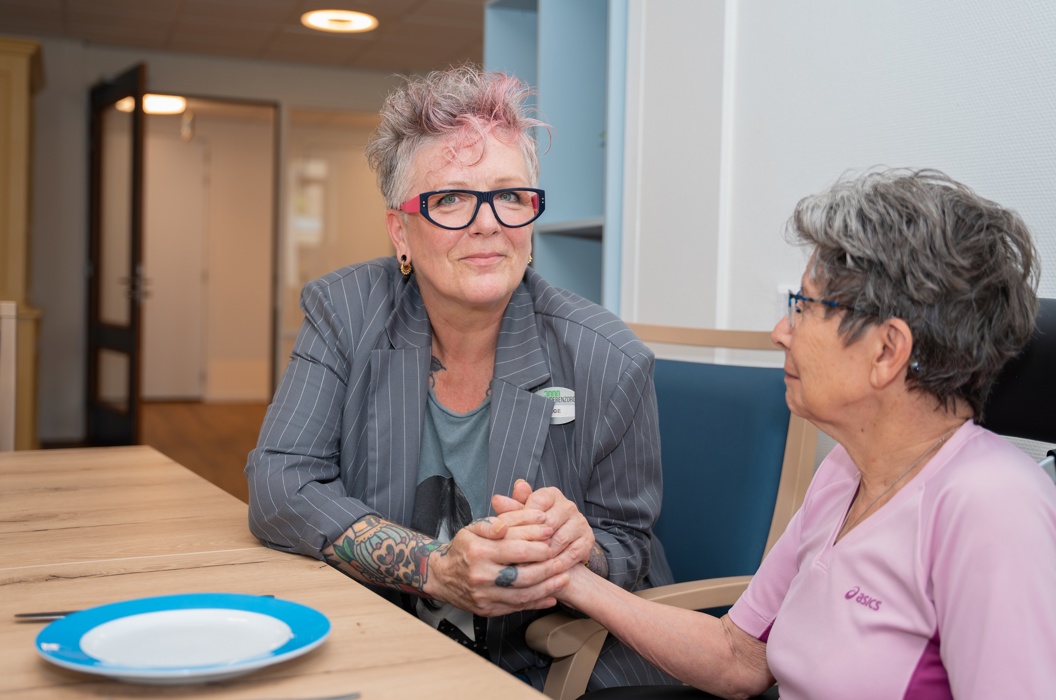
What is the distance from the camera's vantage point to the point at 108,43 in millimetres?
7395

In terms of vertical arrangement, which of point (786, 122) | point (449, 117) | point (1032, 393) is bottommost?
point (1032, 393)

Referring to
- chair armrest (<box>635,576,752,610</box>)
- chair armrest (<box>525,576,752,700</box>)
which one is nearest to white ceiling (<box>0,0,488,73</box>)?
chair armrest (<box>635,576,752,610</box>)

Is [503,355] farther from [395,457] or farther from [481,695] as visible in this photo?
[481,695]

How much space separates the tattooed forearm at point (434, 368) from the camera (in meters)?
1.65

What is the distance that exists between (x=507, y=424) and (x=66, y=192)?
7034 millimetres

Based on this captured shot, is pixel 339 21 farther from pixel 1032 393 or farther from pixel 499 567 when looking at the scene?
pixel 1032 393

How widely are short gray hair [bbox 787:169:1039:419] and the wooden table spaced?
1.70 feet

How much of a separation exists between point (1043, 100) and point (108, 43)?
24.2ft

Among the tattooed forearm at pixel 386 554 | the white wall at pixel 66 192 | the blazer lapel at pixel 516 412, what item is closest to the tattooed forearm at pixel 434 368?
the blazer lapel at pixel 516 412

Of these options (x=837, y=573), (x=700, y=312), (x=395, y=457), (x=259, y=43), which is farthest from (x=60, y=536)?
(x=259, y=43)

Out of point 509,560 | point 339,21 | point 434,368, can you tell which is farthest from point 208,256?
point 509,560

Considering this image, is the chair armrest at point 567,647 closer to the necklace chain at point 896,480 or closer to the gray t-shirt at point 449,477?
the gray t-shirt at point 449,477

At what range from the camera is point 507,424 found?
1.54 metres

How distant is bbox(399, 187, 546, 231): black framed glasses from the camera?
5.09 ft
